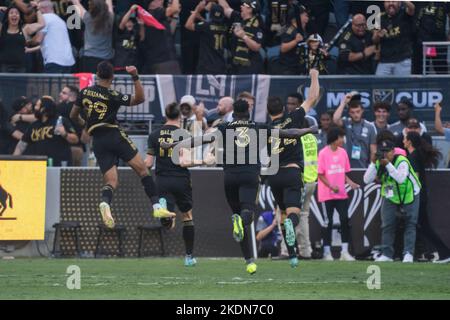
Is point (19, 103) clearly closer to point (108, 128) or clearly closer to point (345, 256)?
point (108, 128)

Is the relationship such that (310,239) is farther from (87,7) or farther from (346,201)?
(87,7)

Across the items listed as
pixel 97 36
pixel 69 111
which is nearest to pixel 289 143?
pixel 69 111

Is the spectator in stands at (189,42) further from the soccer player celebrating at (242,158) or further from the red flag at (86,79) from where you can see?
the soccer player celebrating at (242,158)

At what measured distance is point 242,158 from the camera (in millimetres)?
15688

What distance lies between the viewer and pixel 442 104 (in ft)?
69.8

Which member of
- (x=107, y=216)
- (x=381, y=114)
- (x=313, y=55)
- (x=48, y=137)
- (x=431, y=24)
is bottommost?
(x=107, y=216)

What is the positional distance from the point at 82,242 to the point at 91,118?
4.52 m

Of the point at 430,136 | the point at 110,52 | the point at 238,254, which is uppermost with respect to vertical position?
the point at 110,52

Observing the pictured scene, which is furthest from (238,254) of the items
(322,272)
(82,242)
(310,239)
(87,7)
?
(87,7)

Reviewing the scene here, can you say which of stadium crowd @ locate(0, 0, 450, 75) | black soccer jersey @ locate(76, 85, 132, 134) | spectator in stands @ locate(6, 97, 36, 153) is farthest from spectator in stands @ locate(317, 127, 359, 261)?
spectator in stands @ locate(6, 97, 36, 153)

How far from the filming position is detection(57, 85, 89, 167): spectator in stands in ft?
68.4

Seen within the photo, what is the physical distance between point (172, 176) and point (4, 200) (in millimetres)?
3706

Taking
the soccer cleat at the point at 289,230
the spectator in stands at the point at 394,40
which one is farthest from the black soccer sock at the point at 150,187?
the spectator in stands at the point at 394,40

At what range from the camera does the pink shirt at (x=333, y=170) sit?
1991 cm
